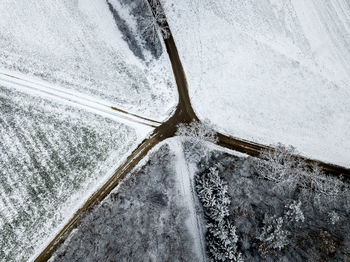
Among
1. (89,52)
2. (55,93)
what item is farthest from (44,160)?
(89,52)

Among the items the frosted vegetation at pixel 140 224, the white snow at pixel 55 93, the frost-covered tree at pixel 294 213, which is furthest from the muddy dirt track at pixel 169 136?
the frost-covered tree at pixel 294 213

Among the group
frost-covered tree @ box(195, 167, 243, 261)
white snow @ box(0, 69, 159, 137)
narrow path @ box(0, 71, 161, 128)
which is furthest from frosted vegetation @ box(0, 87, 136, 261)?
frost-covered tree @ box(195, 167, 243, 261)

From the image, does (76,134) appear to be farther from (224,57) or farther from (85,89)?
(224,57)

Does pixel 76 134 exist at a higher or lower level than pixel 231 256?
higher

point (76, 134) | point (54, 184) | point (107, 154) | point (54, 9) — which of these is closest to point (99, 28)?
point (54, 9)

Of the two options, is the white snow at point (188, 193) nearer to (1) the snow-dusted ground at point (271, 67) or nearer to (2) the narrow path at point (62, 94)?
(1) the snow-dusted ground at point (271, 67)

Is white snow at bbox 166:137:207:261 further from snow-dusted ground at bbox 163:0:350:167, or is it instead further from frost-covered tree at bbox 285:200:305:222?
frost-covered tree at bbox 285:200:305:222

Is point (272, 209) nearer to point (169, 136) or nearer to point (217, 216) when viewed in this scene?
point (217, 216)
